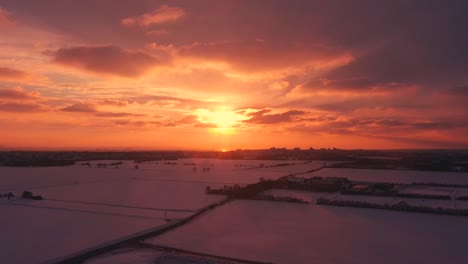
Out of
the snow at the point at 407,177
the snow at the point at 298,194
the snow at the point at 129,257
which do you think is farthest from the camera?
the snow at the point at 407,177

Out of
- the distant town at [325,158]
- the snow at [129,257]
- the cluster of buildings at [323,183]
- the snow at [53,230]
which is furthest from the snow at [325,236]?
the distant town at [325,158]

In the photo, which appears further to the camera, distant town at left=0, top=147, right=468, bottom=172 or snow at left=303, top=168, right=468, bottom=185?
distant town at left=0, top=147, right=468, bottom=172

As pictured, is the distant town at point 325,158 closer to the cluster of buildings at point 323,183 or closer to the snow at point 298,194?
the cluster of buildings at point 323,183

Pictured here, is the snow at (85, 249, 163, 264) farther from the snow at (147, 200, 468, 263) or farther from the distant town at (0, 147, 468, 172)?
the distant town at (0, 147, 468, 172)

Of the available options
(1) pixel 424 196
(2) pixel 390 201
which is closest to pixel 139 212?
(2) pixel 390 201

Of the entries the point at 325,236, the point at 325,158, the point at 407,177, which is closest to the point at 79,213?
the point at 325,236

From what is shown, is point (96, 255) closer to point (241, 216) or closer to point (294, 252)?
point (294, 252)

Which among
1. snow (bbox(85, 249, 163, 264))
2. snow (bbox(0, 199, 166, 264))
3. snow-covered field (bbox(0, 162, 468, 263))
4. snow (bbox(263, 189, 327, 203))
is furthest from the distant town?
snow (bbox(85, 249, 163, 264))

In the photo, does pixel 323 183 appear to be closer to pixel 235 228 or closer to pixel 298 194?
pixel 298 194
